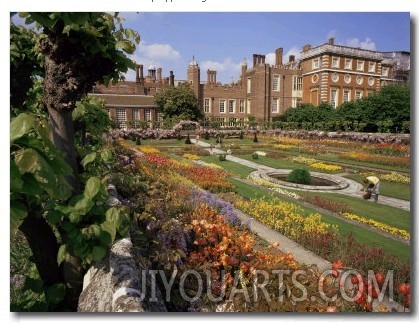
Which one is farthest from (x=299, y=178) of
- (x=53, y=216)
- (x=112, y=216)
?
(x=53, y=216)

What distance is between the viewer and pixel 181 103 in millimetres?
27156

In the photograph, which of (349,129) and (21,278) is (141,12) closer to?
(21,278)

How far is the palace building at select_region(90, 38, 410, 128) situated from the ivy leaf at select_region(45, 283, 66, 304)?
13.3 ft

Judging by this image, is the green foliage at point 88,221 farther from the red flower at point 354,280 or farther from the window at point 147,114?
the window at point 147,114

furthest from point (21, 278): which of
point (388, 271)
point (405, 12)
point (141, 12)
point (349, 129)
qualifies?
point (349, 129)

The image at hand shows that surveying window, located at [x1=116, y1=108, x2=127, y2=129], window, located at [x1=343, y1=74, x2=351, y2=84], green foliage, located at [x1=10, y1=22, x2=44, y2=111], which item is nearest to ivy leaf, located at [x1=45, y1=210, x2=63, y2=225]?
green foliage, located at [x1=10, y1=22, x2=44, y2=111]

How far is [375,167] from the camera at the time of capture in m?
10.2

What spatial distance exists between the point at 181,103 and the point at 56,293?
25489 mm

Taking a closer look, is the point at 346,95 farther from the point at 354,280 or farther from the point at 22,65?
the point at 22,65

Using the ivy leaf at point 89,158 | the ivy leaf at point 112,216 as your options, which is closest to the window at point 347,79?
the ivy leaf at point 89,158

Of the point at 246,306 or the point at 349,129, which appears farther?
the point at 349,129

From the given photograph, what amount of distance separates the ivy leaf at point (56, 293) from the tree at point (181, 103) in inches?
955

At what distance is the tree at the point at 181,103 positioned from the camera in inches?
1061
